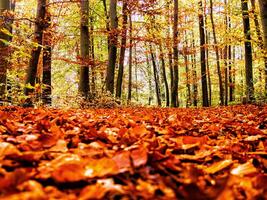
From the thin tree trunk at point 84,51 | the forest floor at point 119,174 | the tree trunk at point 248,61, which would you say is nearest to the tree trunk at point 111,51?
the thin tree trunk at point 84,51

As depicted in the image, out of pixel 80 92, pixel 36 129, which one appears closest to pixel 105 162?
pixel 36 129

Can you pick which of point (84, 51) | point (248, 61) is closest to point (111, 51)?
point (84, 51)

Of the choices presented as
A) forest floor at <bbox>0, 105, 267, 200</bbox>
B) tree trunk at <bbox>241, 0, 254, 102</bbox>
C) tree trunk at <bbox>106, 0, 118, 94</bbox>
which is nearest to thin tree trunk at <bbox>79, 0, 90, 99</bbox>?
tree trunk at <bbox>106, 0, 118, 94</bbox>

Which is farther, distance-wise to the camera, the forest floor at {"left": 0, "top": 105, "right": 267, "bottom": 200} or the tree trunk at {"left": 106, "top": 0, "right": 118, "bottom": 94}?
the tree trunk at {"left": 106, "top": 0, "right": 118, "bottom": 94}

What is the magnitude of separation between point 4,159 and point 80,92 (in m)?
9.68

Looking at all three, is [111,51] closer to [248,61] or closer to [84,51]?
[84,51]

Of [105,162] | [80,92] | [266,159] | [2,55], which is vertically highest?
[2,55]

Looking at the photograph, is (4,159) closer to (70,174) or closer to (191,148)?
(70,174)

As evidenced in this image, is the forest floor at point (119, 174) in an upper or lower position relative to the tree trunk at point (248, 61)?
lower

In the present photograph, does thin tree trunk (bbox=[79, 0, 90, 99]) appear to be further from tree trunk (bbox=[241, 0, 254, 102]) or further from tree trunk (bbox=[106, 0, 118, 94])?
tree trunk (bbox=[241, 0, 254, 102])

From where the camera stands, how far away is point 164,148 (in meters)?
1.68

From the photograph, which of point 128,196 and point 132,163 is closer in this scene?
point 128,196

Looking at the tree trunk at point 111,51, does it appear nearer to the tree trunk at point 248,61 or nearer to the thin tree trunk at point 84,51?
the thin tree trunk at point 84,51

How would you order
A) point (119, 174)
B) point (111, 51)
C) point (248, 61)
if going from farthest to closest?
1. point (248, 61)
2. point (111, 51)
3. point (119, 174)
